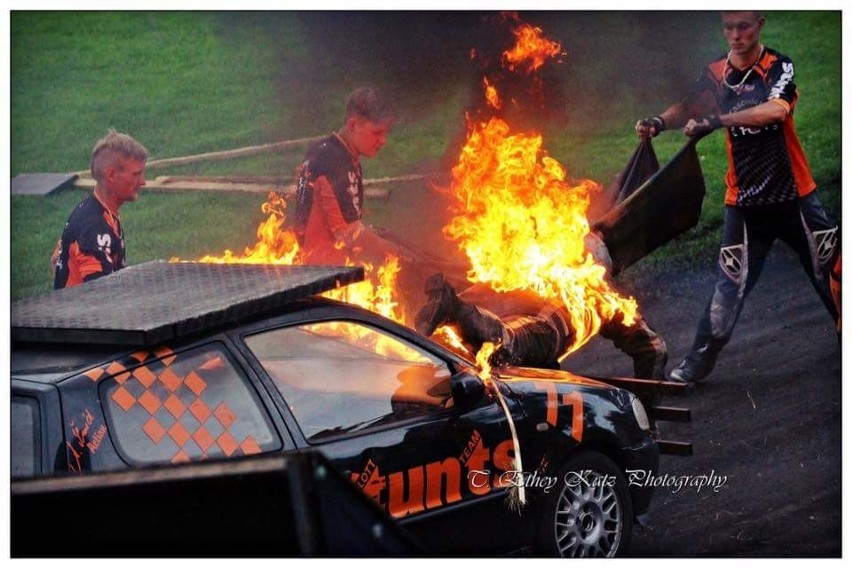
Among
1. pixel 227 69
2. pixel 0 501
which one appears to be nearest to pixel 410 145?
pixel 227 69

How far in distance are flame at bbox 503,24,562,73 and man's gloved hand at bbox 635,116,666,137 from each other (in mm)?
740

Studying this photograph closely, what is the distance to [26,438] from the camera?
18.2 ft

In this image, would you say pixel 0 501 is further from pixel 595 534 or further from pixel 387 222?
pixel 387 222

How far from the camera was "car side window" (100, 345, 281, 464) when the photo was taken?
5.70 meters

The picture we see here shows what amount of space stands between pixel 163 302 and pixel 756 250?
4484mm

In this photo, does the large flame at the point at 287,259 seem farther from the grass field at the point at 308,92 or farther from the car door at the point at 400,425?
the car door at the point at 400,425


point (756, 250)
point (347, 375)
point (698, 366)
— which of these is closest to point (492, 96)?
point (756, 250)

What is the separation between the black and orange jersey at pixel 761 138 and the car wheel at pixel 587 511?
112 inches

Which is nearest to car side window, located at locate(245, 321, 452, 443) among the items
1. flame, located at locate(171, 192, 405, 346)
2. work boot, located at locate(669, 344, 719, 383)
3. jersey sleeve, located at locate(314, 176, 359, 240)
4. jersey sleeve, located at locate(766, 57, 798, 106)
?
flame, located at locate(171, 192, 405, 346)

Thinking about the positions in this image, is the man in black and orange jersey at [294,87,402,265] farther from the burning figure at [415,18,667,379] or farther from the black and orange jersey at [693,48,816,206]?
the black and orange jersey at [693,48,816,206]

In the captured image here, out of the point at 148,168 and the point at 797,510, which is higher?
the point at 148,168

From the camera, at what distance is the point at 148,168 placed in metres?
9.44

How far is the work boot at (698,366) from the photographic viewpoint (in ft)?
30.9

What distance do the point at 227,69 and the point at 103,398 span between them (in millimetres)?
4417
